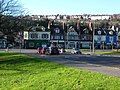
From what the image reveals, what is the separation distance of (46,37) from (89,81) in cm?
12384

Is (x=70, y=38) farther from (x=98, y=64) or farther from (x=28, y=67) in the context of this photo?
(x=28, y=67)

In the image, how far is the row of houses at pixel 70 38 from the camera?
141625mm

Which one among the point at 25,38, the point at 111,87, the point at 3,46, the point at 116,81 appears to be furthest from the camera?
the point at 25,38

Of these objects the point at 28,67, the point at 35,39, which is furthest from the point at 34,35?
the point at 28,67

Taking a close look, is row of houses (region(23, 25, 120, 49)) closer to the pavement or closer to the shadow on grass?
the pavement

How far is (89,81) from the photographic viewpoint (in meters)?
19.4

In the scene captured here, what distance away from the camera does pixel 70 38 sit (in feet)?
481

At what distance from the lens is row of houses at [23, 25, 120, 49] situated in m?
142

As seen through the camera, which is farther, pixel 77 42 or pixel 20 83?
pixel 77 42

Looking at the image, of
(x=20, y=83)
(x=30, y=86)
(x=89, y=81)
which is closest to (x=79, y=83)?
(x=89, y=81)

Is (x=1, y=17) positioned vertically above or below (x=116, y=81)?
above

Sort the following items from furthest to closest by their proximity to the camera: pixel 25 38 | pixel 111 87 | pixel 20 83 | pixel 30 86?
pixel 25 38
pixel 20 83
pixel 30 86
pixel 111 87

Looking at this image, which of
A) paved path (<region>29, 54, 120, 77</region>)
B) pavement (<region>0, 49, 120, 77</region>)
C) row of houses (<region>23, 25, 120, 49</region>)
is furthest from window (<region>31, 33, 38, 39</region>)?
paved path (<region>29, 54, 120, 77</region>)

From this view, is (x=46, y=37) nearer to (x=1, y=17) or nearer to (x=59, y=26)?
(x=59, y=26)
